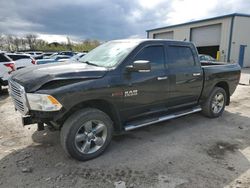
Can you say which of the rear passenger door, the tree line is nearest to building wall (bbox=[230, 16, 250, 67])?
the rear passenger door

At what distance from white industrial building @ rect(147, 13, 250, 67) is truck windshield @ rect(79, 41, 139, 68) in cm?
2239

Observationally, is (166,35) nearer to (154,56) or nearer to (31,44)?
(154,56)

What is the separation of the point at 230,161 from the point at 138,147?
1.58m

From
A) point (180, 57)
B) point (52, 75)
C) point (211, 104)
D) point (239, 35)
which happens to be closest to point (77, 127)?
point (52, 75)

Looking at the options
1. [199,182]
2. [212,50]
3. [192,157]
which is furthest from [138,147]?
[212,50]

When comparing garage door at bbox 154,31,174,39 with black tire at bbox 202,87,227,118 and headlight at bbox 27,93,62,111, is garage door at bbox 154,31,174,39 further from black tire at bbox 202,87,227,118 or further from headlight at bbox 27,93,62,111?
headlight at bbox 27,93,62,111

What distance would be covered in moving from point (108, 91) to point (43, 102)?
1.02 meters

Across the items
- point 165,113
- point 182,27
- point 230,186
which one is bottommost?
point 230,186

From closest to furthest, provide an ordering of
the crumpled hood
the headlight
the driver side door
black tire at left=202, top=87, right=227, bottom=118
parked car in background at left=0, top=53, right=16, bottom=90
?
the headlight, the crumpled hood, the driver side door, black tire at left=202, top=87, right=227, bottom=118, parked car in background at left=0, top=53, right=16, bottom=90

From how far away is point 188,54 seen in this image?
5008mm

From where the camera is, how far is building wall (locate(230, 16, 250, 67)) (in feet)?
→ 75.4

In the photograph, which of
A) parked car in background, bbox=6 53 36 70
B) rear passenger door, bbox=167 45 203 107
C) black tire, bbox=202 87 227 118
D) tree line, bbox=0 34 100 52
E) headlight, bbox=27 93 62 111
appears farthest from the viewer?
tree line, bbox=0 34 100 52

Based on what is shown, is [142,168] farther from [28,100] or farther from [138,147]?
[28,100]

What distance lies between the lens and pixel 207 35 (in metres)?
26.1
